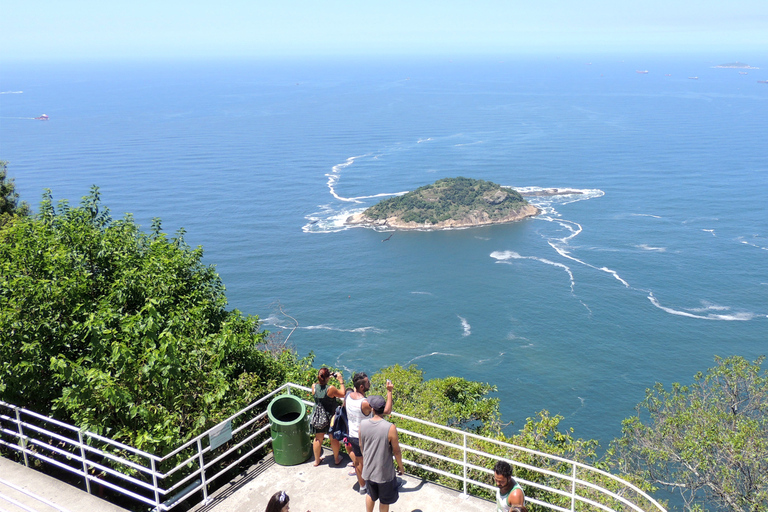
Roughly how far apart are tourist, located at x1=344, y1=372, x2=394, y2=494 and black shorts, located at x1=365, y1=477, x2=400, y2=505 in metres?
0.53

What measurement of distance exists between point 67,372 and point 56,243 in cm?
358

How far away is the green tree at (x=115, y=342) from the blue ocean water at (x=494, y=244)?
45485mm

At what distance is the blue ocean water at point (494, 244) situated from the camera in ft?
214

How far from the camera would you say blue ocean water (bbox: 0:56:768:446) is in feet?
214

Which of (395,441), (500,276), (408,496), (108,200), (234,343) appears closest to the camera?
(395,441)

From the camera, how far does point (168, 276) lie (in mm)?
12289

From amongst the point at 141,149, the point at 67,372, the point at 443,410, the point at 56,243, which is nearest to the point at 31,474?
the point at 67,372

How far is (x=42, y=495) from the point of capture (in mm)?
8711

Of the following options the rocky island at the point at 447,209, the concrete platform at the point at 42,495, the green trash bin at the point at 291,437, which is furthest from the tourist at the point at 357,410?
the rocky island at the point at 447,209

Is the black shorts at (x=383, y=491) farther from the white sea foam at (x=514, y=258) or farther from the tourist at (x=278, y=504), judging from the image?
the white sea foam at (x=514, y=258)

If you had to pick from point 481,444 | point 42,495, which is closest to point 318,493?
point 42,495

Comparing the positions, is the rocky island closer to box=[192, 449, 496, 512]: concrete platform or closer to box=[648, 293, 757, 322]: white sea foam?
box=[648, 293, 757, 322]: white sea foam

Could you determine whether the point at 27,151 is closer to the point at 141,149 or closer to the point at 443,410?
the point at 141,149

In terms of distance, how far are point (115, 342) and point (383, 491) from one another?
508cm
